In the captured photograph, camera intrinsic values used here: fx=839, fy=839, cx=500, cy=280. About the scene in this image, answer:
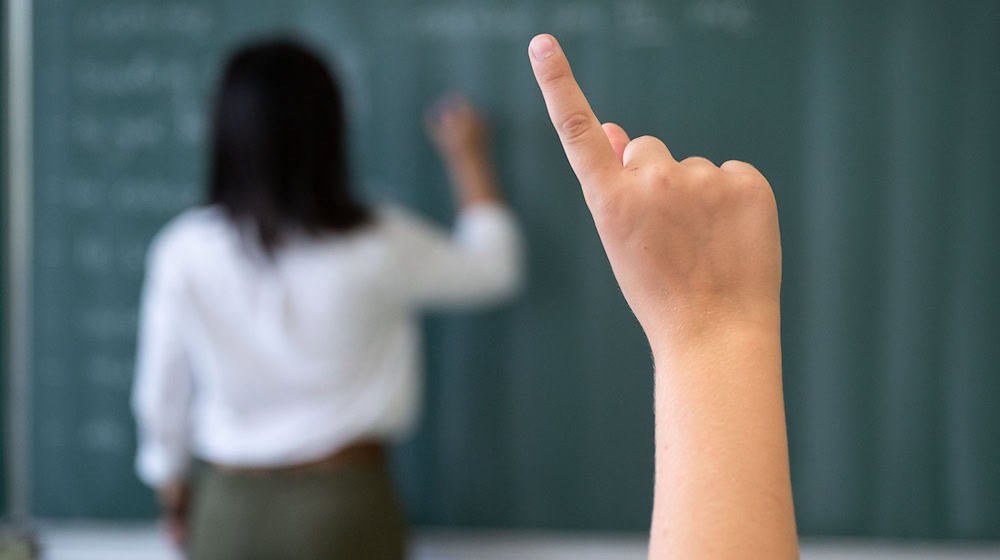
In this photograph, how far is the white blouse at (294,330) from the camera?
1431mm

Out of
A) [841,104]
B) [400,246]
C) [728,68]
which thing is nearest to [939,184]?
[841,104]

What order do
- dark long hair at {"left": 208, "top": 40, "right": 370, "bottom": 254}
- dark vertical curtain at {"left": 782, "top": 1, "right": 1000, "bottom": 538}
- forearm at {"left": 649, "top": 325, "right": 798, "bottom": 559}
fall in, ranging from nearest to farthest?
forearm at {"left": 649, "top": 325, "right": 798, "bottom": 559} → dark long hair at {"left": 208, "top": 40, "right": 370, "bottom": 254} → dark vertical curtain at {"left": 782, "top": 1, "right": 1000, "bottom": 538}

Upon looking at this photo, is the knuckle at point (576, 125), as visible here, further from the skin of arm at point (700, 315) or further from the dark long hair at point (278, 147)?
the dark long hair at point (278, 147)

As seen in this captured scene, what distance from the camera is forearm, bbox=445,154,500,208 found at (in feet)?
5.71

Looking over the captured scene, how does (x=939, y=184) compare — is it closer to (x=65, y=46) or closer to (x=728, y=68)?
(x=728, y=68)

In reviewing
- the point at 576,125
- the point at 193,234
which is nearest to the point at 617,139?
the point at 576,125

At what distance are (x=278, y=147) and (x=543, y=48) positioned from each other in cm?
101

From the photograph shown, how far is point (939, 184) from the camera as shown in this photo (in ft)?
A: 5.56

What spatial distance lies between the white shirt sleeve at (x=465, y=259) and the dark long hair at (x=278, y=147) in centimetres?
11

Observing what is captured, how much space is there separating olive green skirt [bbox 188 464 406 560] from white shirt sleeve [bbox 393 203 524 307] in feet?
1.15

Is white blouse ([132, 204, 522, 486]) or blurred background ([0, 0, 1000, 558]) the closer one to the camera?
white blouse ([132, 204, 522, 486])

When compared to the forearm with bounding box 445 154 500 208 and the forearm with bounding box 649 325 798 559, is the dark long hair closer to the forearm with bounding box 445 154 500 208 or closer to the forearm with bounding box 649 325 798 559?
the forearm with bounding box 445 154 500 208

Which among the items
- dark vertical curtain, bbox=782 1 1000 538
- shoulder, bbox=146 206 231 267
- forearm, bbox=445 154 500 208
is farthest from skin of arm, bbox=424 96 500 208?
dark vertical curtain, bbox=782 1 1000 538

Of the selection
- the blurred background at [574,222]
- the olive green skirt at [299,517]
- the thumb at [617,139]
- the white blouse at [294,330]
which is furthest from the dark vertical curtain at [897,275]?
the thumb at [617,139]
